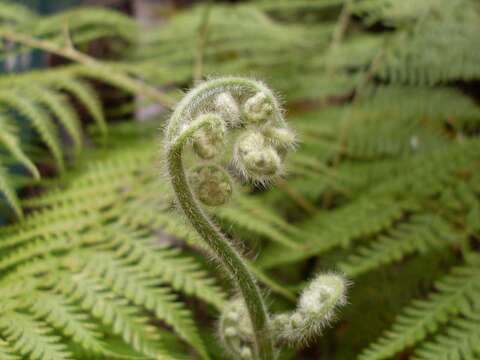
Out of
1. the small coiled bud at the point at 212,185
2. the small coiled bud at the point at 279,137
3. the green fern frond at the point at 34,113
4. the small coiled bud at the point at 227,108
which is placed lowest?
the green fern frond at the point at 34,113

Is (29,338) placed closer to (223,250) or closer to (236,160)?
(223,250)

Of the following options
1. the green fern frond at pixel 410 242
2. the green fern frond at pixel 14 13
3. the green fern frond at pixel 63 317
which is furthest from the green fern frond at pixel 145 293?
the green fern frond at pixel 14 13

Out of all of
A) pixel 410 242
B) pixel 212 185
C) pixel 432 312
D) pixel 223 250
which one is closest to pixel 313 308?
pixel 223 250

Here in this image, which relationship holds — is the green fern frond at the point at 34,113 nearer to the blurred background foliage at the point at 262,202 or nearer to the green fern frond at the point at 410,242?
the blurred background foliage at the point at 262,202

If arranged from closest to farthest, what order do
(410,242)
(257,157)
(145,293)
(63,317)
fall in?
(257,157) → (63,317) → (145,293) → (410,242)

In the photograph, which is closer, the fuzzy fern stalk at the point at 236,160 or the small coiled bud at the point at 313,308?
the fuzzy fern stalk at the point at 236,160

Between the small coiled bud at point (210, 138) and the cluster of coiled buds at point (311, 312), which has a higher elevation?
the small coiled bud at point (210, 138)
